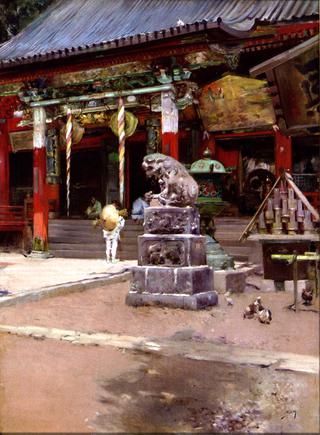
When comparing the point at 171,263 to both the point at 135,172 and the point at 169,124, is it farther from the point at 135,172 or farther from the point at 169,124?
the point at 135,172

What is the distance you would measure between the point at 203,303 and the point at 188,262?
0.60 meters

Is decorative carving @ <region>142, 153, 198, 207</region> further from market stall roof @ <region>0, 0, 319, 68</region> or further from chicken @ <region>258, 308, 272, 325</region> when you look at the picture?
market stall roof @ <region>0, 0, 319, 68</region>

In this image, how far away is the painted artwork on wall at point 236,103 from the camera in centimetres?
1306

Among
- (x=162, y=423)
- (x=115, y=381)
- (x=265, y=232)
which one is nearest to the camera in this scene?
(x=162, y=423)

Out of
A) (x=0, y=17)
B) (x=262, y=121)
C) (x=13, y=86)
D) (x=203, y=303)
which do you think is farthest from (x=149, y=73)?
(x=0, y=17)

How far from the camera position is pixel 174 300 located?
258 inches

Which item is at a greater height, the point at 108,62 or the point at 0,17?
the point at 0,17

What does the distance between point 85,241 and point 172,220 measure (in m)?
7.52

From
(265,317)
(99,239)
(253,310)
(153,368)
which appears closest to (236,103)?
(99,239)

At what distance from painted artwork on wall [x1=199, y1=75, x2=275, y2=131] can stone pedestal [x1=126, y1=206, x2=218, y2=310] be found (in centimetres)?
732

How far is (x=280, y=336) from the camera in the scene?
5.18 m

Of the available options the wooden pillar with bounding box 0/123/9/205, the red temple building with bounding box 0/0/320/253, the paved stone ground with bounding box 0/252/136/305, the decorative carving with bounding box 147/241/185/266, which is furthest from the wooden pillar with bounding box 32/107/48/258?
the decorative carving with bounding box 147/241/185/266

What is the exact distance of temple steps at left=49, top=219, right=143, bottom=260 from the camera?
→ 42.8 feet

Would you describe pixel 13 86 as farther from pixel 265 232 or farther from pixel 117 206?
pixel 265 232
